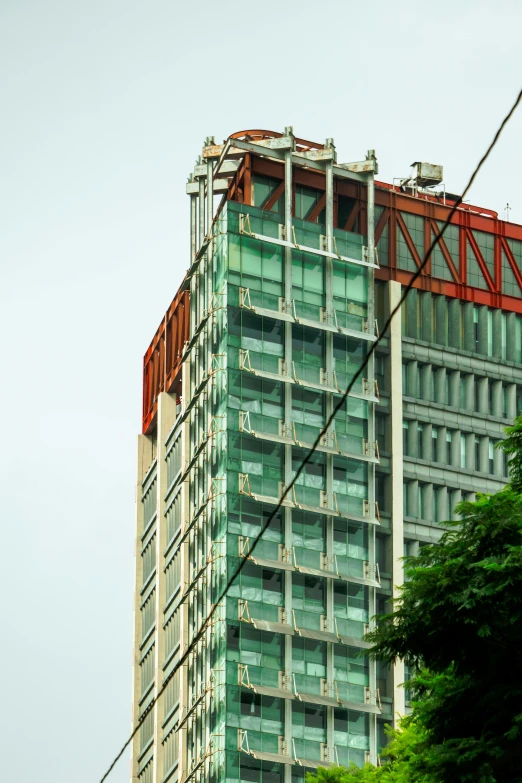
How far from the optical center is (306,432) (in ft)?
365

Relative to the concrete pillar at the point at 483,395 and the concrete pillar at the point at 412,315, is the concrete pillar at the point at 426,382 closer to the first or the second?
the concrete pillar at the point at 412,315

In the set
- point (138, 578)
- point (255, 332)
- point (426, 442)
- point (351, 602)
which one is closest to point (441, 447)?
point (426, 442)

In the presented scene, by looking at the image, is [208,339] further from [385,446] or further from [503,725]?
[503,725]

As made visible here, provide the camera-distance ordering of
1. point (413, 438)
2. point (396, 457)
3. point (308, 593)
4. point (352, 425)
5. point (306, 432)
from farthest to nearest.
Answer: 1. point (413, 438)
2. point (396, 457)
3. point (352, 425)
4. point (306, 432)
5. point (308, 593)

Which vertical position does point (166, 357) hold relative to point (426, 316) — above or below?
above

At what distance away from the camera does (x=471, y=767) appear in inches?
1706

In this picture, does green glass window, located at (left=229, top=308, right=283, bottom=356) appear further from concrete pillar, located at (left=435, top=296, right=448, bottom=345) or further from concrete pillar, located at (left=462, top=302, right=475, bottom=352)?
concrete pillar, located at (left=462, top=302, right=475, bottom=352)

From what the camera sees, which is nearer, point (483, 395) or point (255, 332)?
point (255, 332)

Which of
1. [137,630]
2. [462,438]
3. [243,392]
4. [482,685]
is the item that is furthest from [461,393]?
[482,685]

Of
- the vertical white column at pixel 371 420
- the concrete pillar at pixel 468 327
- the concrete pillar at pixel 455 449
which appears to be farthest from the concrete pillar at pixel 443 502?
the concrete pillar at pixel 468 327

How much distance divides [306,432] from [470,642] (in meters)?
67.4

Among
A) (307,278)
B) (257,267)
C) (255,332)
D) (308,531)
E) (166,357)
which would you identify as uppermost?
(166,357)

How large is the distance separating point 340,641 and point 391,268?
24.0 meters

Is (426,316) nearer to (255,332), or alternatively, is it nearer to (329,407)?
(329,407)
